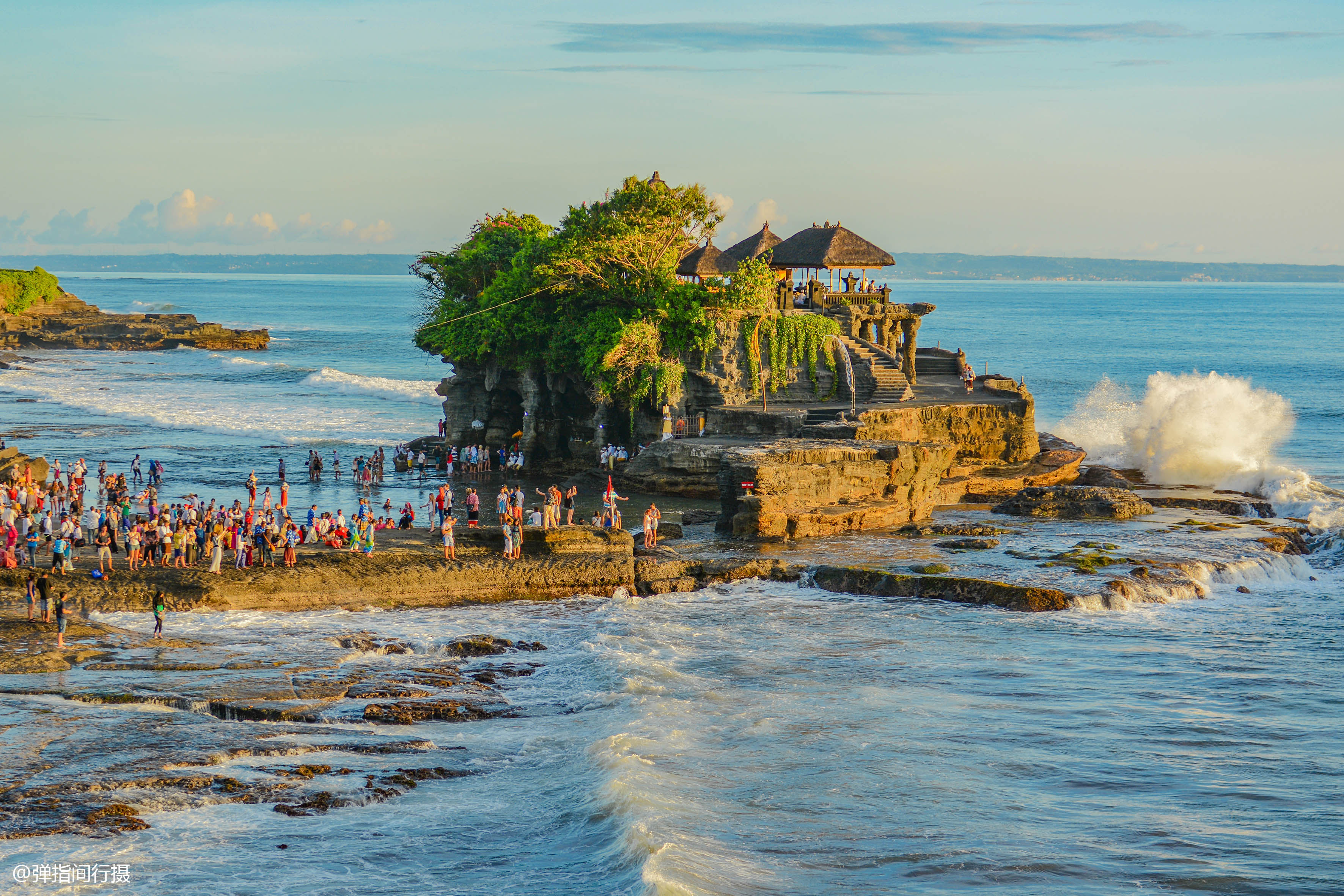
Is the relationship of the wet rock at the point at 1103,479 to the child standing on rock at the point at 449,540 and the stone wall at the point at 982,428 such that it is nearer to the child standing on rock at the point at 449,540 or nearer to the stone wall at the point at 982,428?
the stone wall at the point at 982,428

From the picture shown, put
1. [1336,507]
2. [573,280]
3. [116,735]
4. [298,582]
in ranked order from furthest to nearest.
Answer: [573,280]
[1336,507]
[298,582]
[116,735]

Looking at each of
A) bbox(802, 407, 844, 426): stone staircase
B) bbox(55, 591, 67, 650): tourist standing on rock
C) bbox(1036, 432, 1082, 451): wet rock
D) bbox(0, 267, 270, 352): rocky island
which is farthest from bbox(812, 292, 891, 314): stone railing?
bbox(0, 267, 270, 352): rocky island

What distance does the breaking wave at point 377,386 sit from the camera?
74188 mm

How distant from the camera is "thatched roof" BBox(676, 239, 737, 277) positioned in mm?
43312

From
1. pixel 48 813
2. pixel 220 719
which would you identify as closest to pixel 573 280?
pixel 220 719

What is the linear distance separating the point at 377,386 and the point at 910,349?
4429 cm

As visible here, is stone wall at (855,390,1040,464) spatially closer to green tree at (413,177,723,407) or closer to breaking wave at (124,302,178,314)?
green tree at (413,177,723,407)

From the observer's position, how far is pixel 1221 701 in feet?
61.2

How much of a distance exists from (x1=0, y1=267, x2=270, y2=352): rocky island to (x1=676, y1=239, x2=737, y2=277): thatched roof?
72.1m

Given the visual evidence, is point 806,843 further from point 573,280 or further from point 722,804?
point 573,280

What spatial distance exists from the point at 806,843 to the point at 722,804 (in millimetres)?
1418

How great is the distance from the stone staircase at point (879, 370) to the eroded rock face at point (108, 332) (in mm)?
78218

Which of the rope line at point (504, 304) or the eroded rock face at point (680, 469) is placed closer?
the eroded rock face at point (680, 469)

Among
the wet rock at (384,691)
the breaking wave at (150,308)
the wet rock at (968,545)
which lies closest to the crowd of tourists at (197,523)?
the wet rock at (384,691)
